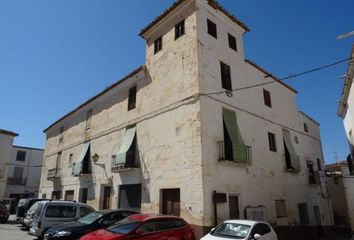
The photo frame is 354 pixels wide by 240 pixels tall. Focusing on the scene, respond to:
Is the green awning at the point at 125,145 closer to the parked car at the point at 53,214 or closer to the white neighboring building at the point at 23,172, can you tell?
the parked car at the point at 53,214

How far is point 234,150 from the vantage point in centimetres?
1138

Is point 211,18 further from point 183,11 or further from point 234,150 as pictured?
point 234,150

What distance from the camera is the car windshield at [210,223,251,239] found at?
8.09 m

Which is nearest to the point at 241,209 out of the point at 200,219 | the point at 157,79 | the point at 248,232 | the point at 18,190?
the point at 200,219

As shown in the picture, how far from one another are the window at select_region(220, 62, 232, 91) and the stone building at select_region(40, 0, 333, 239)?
0.19ft

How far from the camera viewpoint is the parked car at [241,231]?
8000mm

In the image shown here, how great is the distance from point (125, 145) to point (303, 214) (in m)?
11.3

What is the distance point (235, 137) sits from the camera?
11945 mm

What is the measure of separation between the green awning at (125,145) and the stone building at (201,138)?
7 cm

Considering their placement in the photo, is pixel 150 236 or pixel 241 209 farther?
pixel 241 209

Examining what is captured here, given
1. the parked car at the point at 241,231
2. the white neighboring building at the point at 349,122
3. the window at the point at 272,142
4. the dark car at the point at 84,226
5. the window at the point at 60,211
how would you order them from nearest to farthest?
the parked car at the point at 241,231 < the dark car at the point at 84,226 < the window at the point at 60,211 < the white neighboring building at the point at 349,122 < the window at the point at 272,142

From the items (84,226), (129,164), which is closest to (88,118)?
(129,164)

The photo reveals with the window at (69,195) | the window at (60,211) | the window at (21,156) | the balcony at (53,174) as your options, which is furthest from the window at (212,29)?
the window at (21,156)

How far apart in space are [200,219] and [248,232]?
2.27 m
